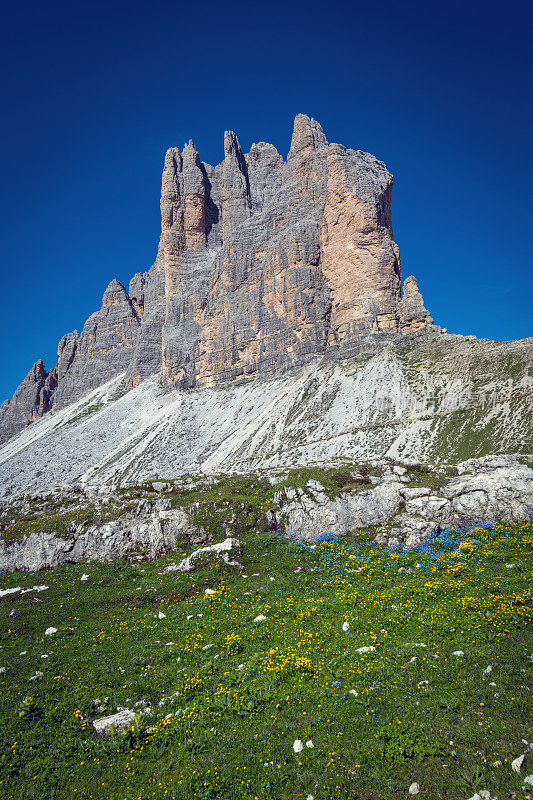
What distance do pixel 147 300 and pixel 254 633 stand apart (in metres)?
176

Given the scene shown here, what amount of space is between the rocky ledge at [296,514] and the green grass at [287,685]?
3.05 meters

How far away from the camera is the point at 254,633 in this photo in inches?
450

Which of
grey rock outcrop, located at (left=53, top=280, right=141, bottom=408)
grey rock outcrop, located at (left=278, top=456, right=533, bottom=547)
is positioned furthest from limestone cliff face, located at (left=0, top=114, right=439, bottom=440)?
grey rock outcrop, located at (left=278, top=456, right=533, bottom=547)

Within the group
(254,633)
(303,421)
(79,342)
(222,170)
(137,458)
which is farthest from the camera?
(79,342)

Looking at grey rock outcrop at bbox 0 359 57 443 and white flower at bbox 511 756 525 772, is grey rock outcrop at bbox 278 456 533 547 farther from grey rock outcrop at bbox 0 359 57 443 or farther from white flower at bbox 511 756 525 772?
grey rock outcrop at bbox 0 359 57 443

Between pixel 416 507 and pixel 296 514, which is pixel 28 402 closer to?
pixel 296 514

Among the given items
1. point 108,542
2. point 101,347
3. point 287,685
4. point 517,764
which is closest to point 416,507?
point 287,685

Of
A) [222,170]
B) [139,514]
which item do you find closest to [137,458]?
[139,514]

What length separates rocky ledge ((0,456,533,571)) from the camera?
1809 cm

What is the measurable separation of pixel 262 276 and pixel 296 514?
111 meters

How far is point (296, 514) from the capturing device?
20188mm

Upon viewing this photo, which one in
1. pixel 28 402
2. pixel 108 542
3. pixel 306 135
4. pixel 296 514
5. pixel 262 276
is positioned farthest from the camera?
pixel 28 402

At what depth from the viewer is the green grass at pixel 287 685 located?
7035 millimetres

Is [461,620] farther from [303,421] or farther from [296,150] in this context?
[296,150]
